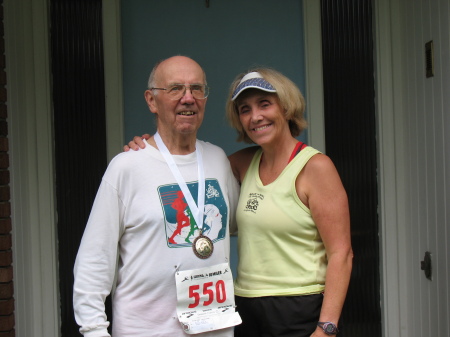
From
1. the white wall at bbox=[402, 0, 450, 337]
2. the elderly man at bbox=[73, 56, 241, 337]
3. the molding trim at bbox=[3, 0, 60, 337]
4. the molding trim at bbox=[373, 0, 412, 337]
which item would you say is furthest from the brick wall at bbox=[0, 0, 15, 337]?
the white wall at bbox=[402, 0, 450, 337]

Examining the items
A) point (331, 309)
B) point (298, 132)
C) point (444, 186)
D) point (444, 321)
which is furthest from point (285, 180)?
point (444, 321)

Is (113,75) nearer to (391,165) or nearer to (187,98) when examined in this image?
(187,98)

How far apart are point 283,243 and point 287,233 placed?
0.04 metres

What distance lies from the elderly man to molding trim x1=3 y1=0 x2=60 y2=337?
4.46 ft

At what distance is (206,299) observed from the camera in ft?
7.32

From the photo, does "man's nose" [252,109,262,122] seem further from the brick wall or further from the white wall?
the brick wall

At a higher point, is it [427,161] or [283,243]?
[427,161]

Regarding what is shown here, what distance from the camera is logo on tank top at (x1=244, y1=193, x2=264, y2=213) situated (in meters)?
2.30

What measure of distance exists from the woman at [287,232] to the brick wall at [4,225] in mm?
1632

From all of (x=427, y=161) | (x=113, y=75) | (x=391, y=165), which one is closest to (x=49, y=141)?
(x=113, y=75)

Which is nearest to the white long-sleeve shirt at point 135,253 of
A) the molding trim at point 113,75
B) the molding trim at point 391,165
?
the molding trim at point 113,75

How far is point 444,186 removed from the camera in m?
2.80

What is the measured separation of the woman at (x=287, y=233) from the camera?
220 cm

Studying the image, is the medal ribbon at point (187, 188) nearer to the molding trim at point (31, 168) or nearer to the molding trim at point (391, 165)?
the molding trim at point (31, 168)
